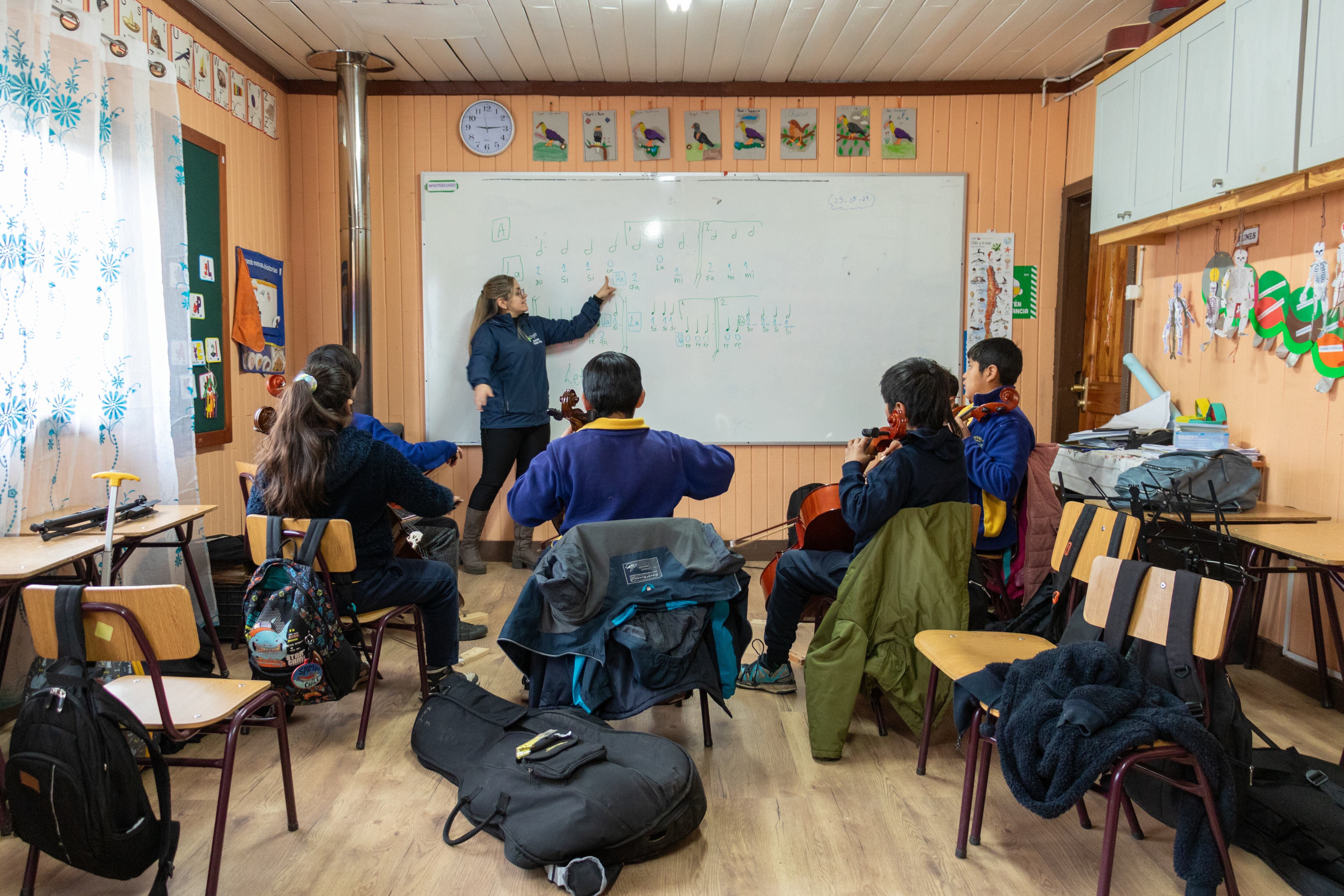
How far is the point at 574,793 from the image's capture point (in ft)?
5.90

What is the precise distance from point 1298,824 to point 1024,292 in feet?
10.4

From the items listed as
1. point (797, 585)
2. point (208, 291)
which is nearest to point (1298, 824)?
point (797, 585)

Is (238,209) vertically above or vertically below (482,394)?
above

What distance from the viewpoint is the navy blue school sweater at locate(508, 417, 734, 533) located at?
2.24 meters

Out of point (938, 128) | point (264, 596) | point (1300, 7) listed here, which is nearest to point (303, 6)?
point (264, 596)

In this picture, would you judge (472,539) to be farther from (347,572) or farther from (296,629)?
(296,629)

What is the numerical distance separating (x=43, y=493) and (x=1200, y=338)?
3978 mm

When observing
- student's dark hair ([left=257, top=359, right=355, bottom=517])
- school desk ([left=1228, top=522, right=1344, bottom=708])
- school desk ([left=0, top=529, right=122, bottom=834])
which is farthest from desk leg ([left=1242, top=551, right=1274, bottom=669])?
school desk ([left=0, top=529, right=122, bottom=834])

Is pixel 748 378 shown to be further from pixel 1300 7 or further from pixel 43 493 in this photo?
pixel 43 493

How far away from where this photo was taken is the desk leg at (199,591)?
2531 mm

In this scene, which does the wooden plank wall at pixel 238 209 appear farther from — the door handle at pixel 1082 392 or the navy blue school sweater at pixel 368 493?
the door handle at pixel 1082 392

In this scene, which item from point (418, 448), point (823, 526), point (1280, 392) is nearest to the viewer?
point (823, 526)

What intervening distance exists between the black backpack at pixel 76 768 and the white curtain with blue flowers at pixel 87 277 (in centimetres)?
98

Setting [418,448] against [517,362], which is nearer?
[418,448]
